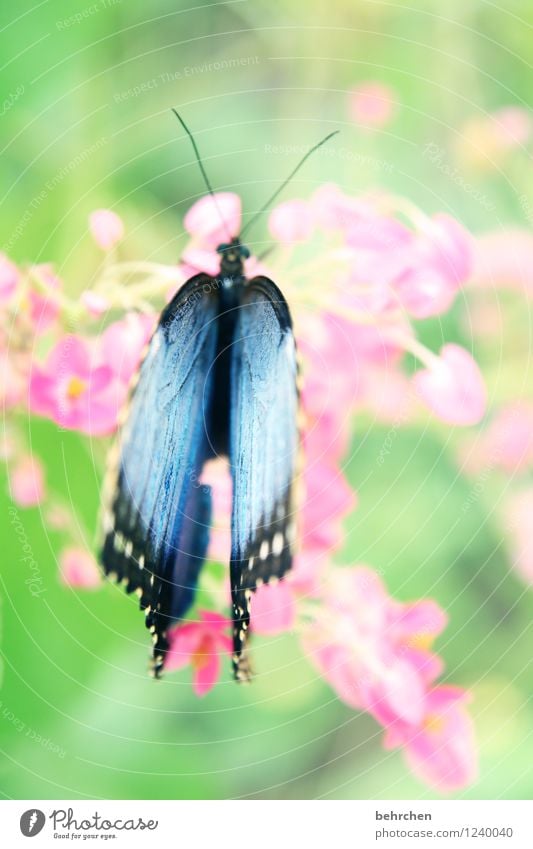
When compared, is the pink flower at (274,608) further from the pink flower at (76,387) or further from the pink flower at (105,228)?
the pink flower at (105,228)

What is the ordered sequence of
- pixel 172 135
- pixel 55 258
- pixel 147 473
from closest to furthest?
pixel 147 473 → pixel 55 258 → pixel 172 135

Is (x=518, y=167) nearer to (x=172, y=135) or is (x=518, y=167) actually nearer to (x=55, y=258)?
(x=172, y=135)

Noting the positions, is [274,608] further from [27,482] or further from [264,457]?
[27,482]

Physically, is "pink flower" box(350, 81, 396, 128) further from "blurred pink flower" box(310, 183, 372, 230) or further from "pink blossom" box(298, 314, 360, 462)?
"pink blossom" box(298, 314, 360, 462)

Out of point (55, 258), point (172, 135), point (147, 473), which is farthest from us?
point (172, 135)

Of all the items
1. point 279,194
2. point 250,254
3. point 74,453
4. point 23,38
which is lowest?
point 74,453

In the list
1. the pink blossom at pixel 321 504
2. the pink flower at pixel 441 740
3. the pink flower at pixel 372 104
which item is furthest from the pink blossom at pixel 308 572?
the pink flower at pixel 372 104

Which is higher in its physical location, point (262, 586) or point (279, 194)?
point (279, 194)

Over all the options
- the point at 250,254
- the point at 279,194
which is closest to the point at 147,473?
the point at 250,254
